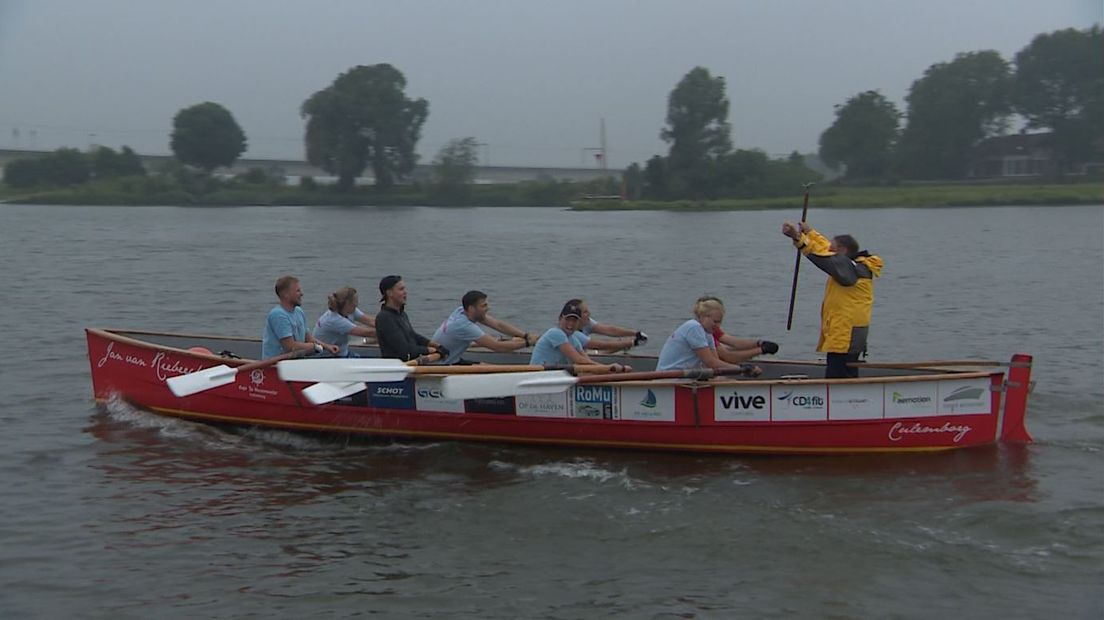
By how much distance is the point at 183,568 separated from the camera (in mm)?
9117

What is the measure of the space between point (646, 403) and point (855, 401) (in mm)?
1968

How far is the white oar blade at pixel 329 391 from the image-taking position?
1150 centimetres

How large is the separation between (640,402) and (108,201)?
86.8 metres

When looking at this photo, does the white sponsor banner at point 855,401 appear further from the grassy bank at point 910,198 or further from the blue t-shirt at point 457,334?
the grassy bank at point 910,198

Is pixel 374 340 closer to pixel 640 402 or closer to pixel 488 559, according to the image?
pixel 640 402

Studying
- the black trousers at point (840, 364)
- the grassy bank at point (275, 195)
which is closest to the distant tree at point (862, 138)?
the grassy bank at point (275, 195)

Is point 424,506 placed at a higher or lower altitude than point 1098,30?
lower

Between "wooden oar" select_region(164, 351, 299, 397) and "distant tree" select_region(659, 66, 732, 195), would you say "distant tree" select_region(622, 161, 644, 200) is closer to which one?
"distant tree" select_region(659, 66, 732, 195)

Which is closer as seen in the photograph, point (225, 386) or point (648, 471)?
point (648, 471)

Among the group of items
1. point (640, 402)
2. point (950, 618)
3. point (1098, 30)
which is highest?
point (1098, 30)

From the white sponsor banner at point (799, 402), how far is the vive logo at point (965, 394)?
1155 millimetres

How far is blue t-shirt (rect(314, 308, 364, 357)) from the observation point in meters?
13.0

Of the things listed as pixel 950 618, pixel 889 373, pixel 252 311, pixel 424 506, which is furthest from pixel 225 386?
pixel 252 311

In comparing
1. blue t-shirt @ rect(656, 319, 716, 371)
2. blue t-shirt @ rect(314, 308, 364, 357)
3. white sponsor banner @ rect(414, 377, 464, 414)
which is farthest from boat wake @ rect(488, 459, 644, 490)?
blue t-shirt @ rect(314, 308, 364, 357)
